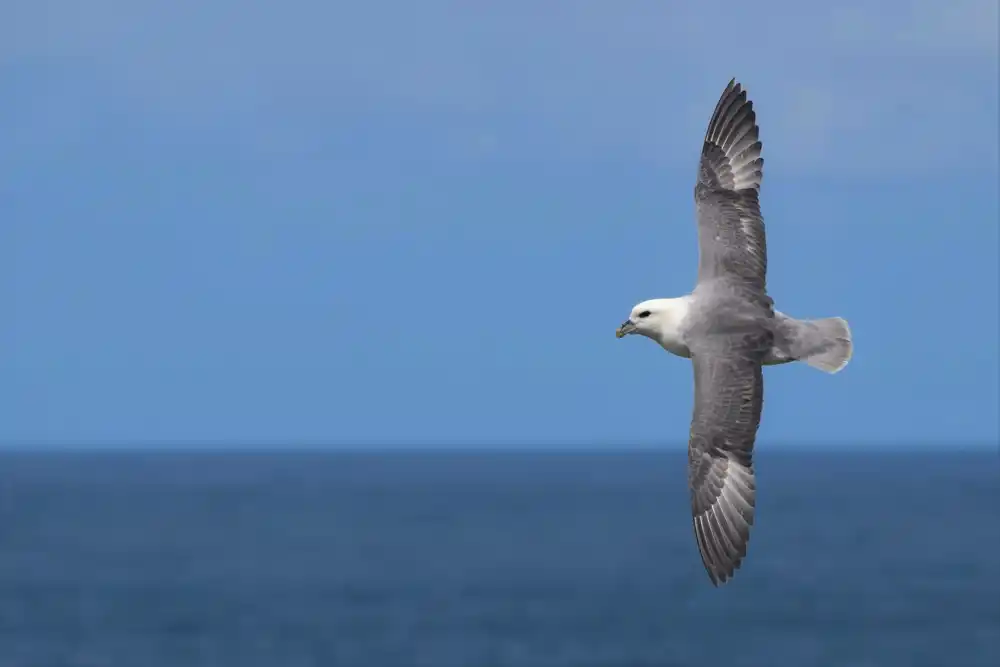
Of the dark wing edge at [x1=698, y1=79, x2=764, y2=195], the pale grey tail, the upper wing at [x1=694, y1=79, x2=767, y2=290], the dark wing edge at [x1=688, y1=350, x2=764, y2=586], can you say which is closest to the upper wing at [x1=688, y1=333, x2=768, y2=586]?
the dark wing edge at [x1=688, y1=350, x2=764, y2=586]

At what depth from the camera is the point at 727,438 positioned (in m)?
14.0

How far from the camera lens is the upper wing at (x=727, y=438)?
45.7ft

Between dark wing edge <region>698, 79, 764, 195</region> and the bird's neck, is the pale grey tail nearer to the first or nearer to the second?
the bird's neck

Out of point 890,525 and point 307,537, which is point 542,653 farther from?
point 890,525

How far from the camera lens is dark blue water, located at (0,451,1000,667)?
73.5 metres

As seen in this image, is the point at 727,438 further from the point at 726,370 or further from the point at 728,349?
the point at 728,349

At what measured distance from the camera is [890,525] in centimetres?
13625

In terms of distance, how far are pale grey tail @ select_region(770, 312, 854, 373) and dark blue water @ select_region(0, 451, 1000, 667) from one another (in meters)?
56.9

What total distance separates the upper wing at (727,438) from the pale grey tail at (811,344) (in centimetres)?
22

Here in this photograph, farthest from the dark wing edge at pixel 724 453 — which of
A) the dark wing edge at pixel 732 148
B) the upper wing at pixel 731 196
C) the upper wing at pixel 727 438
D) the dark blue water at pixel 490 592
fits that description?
the dark blue water at pixel 490 592

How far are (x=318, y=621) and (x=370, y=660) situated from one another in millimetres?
9748

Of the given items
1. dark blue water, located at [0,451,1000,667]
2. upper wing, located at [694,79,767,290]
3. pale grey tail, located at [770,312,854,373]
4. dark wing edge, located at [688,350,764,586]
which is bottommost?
dark blue water, located at [0,451,1000,667]

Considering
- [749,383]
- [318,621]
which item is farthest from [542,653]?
[749,383]

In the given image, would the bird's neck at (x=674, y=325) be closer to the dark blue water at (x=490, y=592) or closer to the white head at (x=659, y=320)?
the white head at (x=659, y=320)
